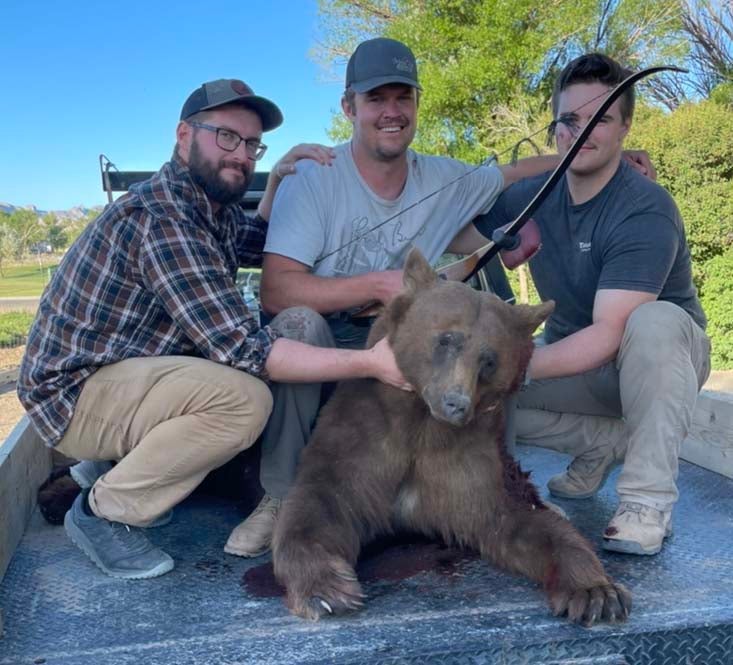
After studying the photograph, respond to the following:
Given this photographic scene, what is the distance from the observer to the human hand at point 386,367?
8.78 ft

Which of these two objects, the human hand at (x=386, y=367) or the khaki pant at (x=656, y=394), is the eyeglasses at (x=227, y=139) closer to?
the human hand at (x=386, y=367)

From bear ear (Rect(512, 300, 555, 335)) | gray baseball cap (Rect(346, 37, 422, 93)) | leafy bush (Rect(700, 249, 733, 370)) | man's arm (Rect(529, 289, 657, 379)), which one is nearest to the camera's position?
bear ear (Rect(512, 300, 555, 335))

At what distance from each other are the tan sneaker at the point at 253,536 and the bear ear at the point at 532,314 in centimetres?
110

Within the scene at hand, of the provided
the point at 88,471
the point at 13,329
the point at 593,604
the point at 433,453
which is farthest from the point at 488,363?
the point at 13,329

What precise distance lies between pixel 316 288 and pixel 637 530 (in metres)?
1.52

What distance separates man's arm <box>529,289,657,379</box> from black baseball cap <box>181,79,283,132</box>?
146 centimetres

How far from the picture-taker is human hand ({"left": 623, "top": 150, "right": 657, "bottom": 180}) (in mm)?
3590

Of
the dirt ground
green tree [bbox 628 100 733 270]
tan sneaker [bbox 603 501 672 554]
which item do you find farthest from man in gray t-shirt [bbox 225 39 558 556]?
green tree [bbox 628 100 733 270]

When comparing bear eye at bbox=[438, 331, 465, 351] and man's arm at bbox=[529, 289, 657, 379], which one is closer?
bear eye at bbox=[438, 331, 465, 351]

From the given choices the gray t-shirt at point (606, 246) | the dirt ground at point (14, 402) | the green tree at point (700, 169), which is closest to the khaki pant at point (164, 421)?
the gray t-shirt at point (606, 246)

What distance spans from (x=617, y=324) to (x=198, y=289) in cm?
153

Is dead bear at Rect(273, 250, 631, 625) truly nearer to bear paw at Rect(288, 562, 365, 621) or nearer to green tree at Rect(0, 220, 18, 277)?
bear paw at Rect(288, 562, 365, 621)

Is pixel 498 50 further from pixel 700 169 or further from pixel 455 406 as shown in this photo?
pixel 455 406

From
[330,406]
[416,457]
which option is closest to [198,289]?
[330,406]
